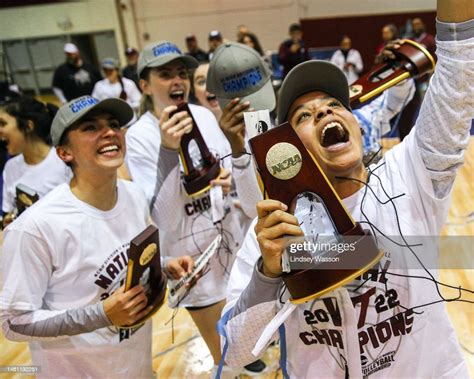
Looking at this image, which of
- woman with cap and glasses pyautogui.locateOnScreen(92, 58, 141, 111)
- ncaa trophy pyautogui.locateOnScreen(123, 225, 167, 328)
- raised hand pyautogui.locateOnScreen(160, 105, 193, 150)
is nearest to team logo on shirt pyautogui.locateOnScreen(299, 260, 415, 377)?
ncaa trophy pyautogui.locateOnScreen(123, 225, 167, 328)

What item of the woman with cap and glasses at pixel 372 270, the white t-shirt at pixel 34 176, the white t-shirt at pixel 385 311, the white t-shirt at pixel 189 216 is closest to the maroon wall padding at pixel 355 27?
the woman with cap and glasses at pixel 372 270

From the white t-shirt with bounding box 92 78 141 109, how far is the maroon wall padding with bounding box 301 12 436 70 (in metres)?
3.31

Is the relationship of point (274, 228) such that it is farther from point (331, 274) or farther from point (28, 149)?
point (28, 149)

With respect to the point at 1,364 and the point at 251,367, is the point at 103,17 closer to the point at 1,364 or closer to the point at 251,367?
the point at 1,364

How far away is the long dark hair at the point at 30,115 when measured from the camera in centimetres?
167

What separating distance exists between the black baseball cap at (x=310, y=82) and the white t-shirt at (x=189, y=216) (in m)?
0.59

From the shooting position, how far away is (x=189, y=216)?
4.51 ft

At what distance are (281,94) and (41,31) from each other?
26.4 inches

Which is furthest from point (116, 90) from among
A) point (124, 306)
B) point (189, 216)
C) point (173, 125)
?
point (124, 306)

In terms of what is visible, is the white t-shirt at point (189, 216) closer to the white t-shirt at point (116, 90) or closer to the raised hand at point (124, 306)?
the raised hand at point (124, 306)

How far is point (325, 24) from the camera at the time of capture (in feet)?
3.14

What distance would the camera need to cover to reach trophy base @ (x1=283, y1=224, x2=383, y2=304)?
0.58 metres

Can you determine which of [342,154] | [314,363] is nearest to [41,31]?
[342,154]

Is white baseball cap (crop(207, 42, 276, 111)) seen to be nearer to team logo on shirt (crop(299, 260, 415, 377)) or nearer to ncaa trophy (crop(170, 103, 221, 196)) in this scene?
ncaa trophy (crop(170, 103, 221, 196))
